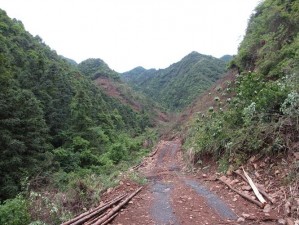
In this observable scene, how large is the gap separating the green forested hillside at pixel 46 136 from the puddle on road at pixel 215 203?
290 cm

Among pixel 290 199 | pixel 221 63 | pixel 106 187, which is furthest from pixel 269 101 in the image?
pixel 221 63

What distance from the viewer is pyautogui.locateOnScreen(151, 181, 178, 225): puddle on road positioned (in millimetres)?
6043

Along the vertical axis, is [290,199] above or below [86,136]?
below

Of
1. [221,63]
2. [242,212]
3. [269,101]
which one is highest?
[221,63]

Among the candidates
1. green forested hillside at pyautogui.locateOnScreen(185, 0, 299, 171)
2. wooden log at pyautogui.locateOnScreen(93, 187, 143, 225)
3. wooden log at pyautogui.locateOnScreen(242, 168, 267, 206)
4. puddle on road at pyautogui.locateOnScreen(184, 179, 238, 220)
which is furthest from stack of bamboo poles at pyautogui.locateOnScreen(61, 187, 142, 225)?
green forested hillside at pyautogui.locateOnScreen(185, 0, 299, 171)

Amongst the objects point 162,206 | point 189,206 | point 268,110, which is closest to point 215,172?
point 268,110

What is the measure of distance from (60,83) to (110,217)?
33.8 metres

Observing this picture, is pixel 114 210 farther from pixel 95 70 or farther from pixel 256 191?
pixel 95 70

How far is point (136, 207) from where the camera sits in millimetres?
7105

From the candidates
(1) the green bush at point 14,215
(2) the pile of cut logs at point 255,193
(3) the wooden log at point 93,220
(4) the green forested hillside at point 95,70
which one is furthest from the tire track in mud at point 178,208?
(4) the green forested hillside at point 95,70

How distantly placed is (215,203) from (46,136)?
2160 centimetres

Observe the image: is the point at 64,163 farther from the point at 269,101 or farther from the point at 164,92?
the point at 164,92

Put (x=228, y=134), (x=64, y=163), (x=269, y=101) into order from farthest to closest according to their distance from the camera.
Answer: (x=64, y=163), (x=228, y=134), (x=269, y=101)

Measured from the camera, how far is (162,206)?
7.05 meters
